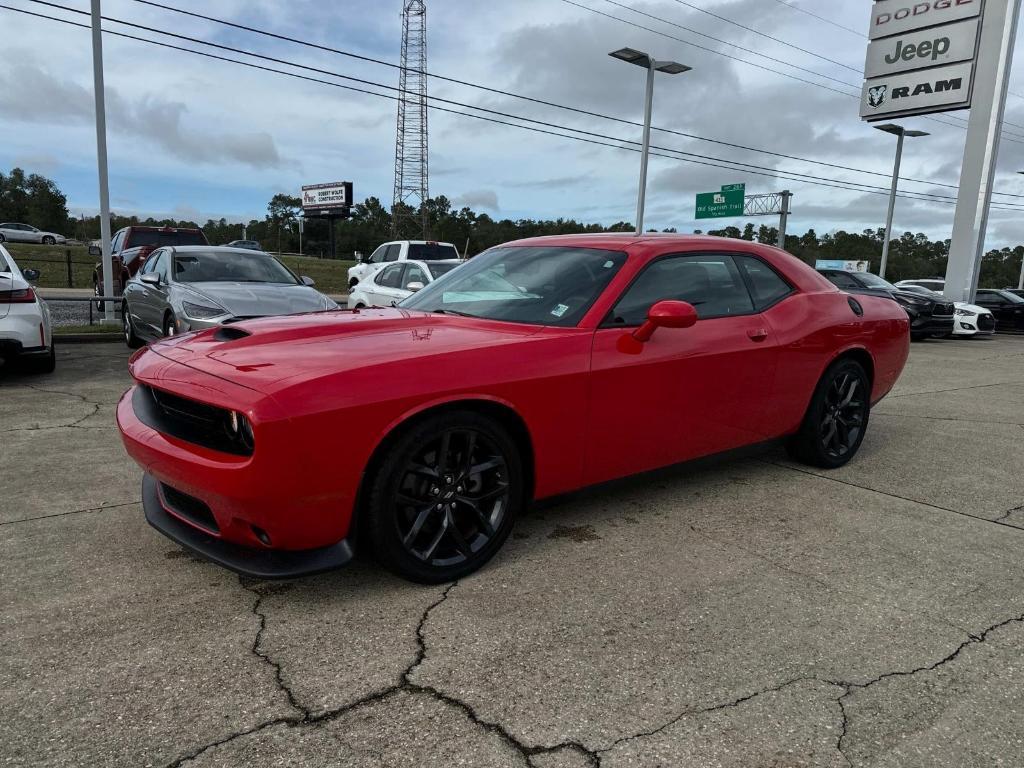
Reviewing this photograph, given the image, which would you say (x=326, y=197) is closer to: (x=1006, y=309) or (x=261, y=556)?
(x=1006, y=309)

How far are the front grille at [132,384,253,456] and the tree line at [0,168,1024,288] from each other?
184 ft

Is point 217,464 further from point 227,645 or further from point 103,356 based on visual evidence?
point 103,356

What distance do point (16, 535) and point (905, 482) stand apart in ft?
16.6

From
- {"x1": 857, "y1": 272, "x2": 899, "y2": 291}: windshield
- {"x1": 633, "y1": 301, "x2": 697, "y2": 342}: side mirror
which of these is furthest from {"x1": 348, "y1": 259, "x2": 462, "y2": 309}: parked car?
{"x1": 857, "y1": 272, "x2": 899, "y2": 291}: windshield

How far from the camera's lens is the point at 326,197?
72.6m

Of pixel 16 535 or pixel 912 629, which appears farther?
pixel 16 535

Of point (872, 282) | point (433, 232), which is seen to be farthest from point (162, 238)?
point (433, 232)

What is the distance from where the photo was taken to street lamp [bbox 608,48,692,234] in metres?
18.2

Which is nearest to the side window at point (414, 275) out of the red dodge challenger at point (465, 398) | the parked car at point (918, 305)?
the red dodge challenger at point (465, 398)

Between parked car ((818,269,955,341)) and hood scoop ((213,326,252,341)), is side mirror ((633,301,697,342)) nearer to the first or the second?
hood scoop ((213,326,252,341))

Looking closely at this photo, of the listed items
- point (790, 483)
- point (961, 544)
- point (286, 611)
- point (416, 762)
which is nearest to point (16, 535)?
point (286, 611)

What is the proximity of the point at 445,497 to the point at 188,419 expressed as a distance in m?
1.06

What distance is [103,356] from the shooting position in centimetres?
927

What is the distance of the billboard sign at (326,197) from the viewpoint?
70.5 metres
